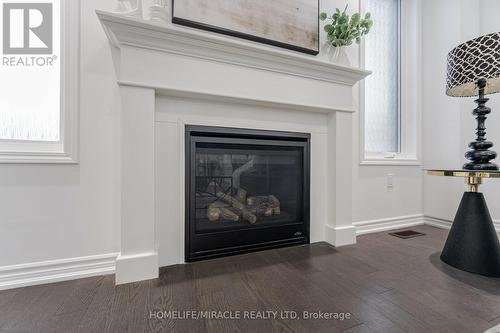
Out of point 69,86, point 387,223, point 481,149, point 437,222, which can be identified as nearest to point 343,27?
point 481,149

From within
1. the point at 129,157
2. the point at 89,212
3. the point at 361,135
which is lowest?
the point at 89,212

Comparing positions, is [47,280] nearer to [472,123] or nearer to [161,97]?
[161,97]

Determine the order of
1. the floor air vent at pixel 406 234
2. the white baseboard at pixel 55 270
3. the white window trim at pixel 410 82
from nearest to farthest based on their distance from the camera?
the white baseboard at pixel 55 270 → the floor air vent at pixel 406 234 → the white window trim at pixel 410 82

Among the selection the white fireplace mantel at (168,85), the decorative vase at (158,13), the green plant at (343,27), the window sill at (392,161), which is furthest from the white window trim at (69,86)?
the window sill at (392,161)

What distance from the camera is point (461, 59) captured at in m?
1.36

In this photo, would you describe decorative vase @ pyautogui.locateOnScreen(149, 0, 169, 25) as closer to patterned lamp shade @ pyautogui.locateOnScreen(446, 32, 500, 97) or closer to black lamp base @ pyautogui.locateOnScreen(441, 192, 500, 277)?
patterned lamp shade @ pyautogui.locateOnScreen(446, 32, 500, 97)

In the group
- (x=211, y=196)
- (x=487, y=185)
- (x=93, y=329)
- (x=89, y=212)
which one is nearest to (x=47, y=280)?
(x=89, y=212)

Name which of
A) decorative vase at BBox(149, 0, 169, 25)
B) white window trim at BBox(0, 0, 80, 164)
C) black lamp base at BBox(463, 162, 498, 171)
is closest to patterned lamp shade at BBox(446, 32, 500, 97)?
black lamp base at BBox(463, 162, 498, 171)

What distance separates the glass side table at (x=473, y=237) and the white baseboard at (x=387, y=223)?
62cm

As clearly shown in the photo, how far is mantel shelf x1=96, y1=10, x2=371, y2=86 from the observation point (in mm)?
1150

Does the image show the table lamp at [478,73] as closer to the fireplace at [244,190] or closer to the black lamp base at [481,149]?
the black lamp base at [481,149]

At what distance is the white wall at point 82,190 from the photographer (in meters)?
1.16

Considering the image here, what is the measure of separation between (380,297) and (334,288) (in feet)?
0.65

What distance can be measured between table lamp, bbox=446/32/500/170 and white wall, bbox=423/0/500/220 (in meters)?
0.66
